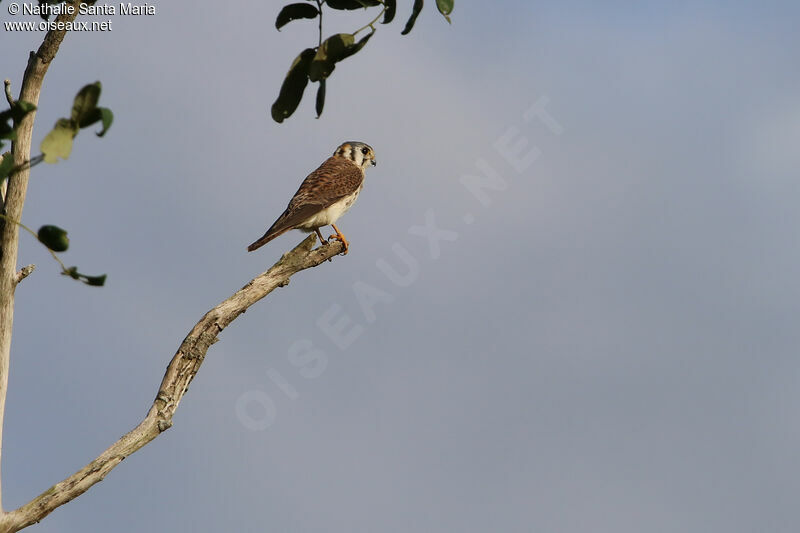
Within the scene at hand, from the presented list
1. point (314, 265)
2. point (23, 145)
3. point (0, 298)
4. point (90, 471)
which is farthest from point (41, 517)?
point (314, 265)

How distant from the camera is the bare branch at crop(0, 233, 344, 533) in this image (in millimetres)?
5051

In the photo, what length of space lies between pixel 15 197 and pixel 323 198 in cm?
454

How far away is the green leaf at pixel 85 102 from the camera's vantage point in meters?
2.41

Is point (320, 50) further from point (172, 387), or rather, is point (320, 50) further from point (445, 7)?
point (172, 387)

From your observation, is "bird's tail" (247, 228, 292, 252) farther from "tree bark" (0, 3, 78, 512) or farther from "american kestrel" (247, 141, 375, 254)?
"tree bark" (0, 3, 78, 512)

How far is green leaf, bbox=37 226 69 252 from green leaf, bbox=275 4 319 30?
126cm

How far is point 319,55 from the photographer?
133 inches

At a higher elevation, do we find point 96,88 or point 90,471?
point 96,88

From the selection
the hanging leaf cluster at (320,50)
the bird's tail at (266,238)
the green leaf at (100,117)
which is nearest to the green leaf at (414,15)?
the hanging leaf cluster at (320,50)

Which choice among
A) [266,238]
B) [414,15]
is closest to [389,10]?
[414,15]

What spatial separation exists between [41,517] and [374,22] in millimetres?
3343

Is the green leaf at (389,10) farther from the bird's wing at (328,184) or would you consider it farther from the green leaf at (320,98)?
the bird's wing at (328,184)

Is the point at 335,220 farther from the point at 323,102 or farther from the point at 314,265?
the point at 323,102

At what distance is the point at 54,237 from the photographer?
2936 millimetres
